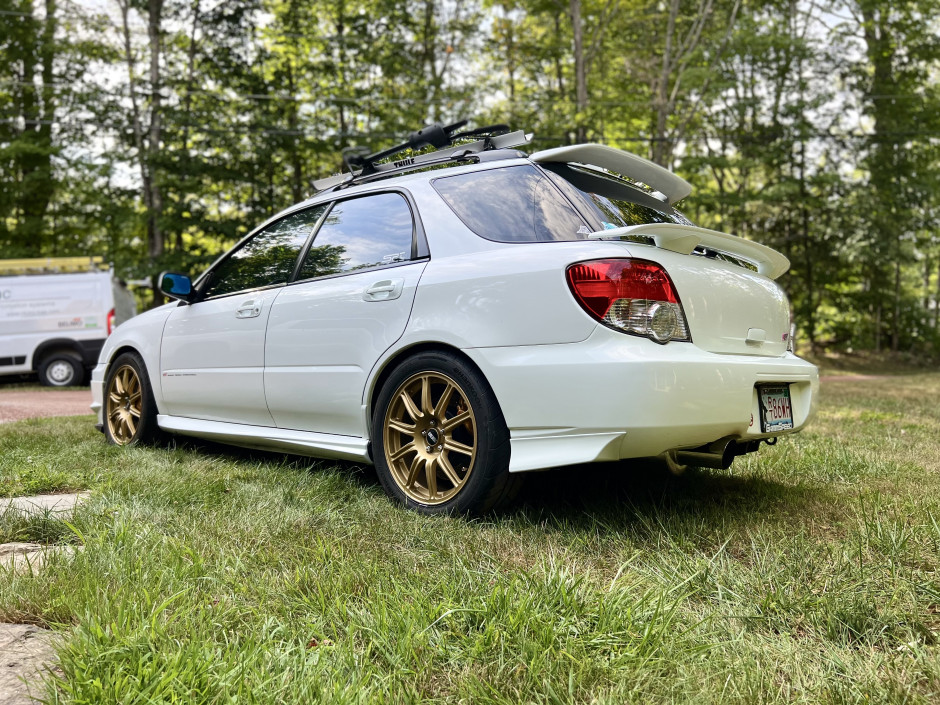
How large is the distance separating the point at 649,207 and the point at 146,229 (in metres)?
19.9

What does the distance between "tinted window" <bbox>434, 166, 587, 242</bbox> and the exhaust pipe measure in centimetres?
99

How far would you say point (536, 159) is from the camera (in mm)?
3260

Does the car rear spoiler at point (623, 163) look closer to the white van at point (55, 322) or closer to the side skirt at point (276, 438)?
the side skirt at point (276, 438)

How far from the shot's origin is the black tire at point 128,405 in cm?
502

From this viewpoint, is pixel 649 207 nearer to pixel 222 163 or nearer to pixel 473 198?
pixel 473 198

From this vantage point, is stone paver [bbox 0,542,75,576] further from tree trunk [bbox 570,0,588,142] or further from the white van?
tree trunk [bbox 570,0,588,142]

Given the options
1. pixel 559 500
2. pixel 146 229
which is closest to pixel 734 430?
pixel 559 500

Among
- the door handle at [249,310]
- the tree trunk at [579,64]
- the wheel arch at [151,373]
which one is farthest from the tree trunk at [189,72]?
the door handle at [249,310]

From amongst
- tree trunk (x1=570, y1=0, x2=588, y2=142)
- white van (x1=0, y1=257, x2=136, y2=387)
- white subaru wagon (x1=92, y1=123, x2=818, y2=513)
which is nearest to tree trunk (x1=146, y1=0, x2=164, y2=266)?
white van (x1=0, y1=257, x2=136, y2=387)

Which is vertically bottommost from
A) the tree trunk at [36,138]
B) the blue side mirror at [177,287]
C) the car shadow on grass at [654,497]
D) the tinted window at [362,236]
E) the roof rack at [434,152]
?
the car shadow on grass at [654,497]

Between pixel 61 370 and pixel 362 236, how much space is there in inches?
511

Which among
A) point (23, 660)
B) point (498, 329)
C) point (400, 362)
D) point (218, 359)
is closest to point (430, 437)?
point (400, 362)

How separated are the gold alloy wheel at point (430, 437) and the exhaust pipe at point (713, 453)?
0.88 meters

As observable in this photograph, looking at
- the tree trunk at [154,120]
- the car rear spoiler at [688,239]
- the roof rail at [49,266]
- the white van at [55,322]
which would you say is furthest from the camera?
the tree trunk at [154,120]
